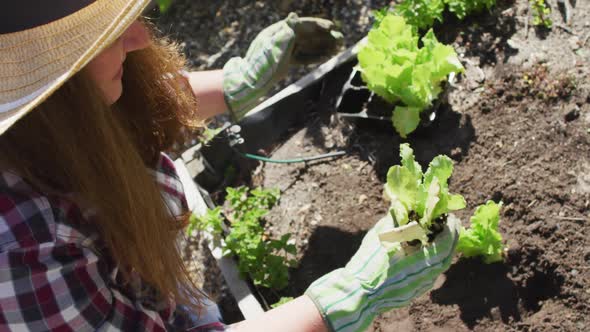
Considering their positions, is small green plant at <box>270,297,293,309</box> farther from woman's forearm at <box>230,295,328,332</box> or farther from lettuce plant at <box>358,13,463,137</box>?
lettuce plant at <box>358,13,463,137</box>

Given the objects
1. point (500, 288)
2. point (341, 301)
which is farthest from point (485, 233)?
point (341, 301)

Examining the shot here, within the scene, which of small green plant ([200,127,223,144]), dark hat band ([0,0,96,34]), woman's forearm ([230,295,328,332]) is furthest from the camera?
small green plant ([200,127,223,144])

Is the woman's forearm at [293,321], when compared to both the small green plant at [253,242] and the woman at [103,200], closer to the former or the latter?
the woman at [103,200]

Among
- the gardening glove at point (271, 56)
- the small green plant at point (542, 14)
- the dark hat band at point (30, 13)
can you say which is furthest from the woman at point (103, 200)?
the small green plant at point (542, 14)

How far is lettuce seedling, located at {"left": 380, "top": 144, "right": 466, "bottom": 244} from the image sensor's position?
1614 mm

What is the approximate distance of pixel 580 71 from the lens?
230cm

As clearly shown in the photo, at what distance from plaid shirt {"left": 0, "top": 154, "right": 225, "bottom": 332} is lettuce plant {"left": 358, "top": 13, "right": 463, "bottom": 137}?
48.6 inches

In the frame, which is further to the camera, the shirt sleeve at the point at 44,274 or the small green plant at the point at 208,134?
the small green plant at the point at 208,134

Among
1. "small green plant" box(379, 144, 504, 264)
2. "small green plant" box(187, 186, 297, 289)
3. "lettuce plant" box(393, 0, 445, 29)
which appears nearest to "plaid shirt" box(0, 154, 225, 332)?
"small green plant" box(379, 144, 504, 264)

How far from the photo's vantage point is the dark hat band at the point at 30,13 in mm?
1045

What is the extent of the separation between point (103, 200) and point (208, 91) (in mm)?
1010

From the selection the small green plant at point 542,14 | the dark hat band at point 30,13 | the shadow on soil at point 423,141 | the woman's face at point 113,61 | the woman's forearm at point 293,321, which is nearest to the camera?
the dark hat band at point 30,13

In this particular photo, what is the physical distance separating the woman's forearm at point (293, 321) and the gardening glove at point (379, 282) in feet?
0.06

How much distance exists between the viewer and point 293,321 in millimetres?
1605
